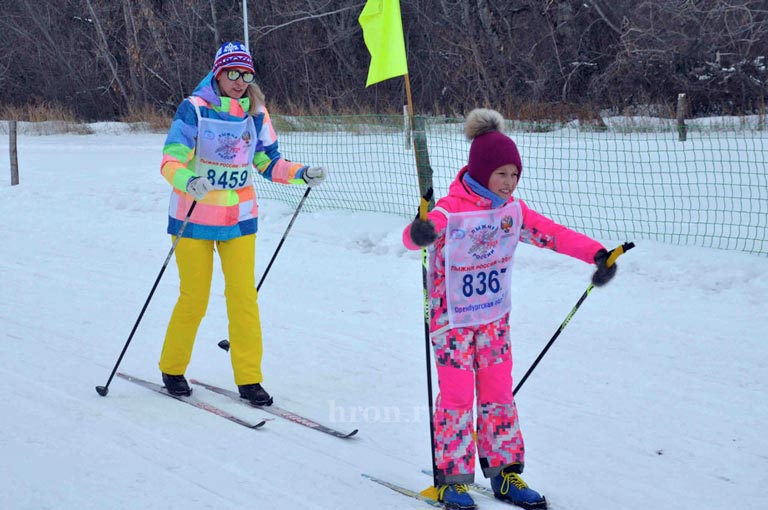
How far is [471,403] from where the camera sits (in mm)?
3578

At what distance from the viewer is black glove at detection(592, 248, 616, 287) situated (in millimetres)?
3578

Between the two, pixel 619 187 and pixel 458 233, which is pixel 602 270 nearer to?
pixel 458 233

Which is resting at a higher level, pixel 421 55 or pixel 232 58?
pixel 421 55

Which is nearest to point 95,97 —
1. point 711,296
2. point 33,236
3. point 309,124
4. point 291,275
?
point 309,124

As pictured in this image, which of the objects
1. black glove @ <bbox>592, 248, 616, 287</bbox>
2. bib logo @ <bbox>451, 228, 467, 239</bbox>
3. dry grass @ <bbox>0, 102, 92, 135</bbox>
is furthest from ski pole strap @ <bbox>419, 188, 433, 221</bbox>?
dry grass @ <bbox>0, 102, 92, 135</bbox>

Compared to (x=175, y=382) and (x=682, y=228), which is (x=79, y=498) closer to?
(x=175, y=382)

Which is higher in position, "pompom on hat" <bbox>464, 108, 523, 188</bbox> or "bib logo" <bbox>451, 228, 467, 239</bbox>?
"pompom on hat" <bbox>464, 108, 523, 188</bbox>

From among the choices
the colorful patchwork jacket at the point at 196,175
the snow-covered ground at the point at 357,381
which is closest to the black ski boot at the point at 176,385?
the snow-covered ground at the point at 357,381

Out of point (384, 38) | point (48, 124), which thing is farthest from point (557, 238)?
point (48, 124)

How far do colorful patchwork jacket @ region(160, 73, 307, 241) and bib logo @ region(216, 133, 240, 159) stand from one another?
93 mm

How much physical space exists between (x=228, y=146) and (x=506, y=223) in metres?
1.74

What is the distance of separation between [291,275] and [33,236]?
3.37 meters

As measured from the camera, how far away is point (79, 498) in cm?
352

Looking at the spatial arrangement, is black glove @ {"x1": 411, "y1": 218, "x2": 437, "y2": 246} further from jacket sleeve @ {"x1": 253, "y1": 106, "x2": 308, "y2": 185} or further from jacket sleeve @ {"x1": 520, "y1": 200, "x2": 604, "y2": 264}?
jacket sleeve @ {"x1": 253, "y1": 106, "x2": 308, "y2": 185}
